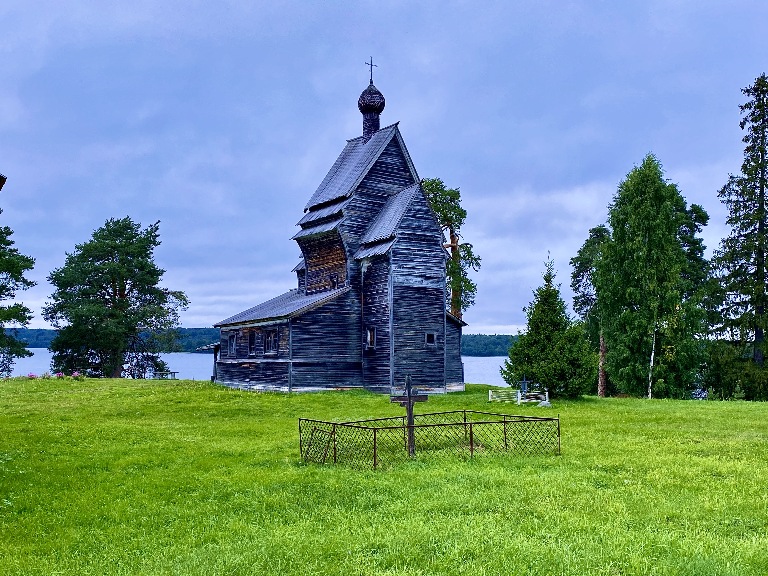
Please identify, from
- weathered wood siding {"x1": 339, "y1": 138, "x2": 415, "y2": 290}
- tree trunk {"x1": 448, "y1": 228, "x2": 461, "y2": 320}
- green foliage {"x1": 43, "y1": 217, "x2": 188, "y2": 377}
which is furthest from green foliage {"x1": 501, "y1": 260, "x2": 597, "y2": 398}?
green foliage {"x1": 43, "y1": 217, "x2": 188, "y2": 377}

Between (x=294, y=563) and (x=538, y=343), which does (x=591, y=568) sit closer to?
(x=294, y=563)

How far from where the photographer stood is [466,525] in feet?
31.3

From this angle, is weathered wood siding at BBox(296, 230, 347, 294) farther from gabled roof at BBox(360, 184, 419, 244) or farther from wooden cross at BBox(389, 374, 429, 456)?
wooden cross at BBox(389, 374, 429, 456)

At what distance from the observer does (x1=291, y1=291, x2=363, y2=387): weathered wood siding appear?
34.5 meters

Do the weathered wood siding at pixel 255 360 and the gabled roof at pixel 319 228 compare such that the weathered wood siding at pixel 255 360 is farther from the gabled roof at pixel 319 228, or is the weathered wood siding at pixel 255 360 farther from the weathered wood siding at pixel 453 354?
the weathered wood siding at pixel 453 354

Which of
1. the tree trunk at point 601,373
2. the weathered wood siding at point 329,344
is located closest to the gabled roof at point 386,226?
the weathered wood siding at point 329,344

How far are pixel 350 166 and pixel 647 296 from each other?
1950 centimetres

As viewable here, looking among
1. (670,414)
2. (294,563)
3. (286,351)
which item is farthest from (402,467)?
(286,351)

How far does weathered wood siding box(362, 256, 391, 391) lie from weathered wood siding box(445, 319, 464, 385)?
16.5 feet

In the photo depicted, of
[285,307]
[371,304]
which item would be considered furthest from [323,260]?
[371,304]

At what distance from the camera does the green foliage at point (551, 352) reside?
100 feet

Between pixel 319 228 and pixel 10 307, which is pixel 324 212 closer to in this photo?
pixel 319 228

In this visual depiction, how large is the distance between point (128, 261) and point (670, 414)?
1840 inches

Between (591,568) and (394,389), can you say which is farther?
(394,389)
